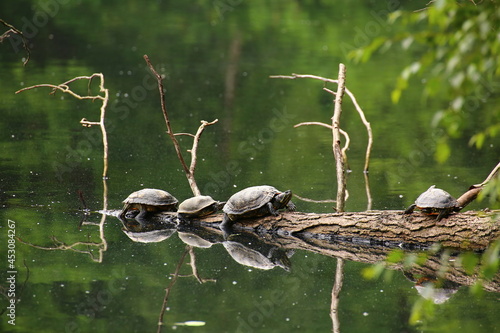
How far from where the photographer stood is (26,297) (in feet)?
19.2

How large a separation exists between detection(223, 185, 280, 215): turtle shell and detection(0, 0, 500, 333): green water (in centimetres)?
53

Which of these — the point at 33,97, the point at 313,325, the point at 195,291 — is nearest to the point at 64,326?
the point at 195,291

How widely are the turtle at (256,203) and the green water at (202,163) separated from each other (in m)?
0.53

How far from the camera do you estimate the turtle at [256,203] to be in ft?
24.9

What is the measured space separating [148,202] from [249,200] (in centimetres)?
114

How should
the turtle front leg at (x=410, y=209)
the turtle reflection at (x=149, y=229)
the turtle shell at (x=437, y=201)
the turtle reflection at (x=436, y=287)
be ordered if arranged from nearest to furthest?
the turtle reflection at (x=436, y=287) < the turtle shell at (x=437, y=201) < the turtle front leg at (x=410, y=209) < the turtle reflection at (x=149, y=229)

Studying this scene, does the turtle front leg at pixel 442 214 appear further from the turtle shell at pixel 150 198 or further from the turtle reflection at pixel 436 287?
the turtle shell at pixel 150 198

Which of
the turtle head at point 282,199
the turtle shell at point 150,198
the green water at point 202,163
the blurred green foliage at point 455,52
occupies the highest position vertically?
the blurred green foliage at point 455,52

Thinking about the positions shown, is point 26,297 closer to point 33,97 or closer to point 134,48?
point 33,97

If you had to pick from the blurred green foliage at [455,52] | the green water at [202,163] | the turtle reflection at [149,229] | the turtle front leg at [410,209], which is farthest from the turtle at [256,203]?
the blurred green foliage at [455,52]

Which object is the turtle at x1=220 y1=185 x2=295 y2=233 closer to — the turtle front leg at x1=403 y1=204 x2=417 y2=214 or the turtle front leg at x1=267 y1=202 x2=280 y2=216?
the turtle front leg at x1=267 y1=202 x2=280 y2=216

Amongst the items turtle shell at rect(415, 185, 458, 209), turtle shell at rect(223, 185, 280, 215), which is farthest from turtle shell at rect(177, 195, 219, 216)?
turtle shell at rect(415, 185, 458, 209)

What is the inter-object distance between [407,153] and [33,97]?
8310mm

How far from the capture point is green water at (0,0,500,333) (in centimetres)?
570
